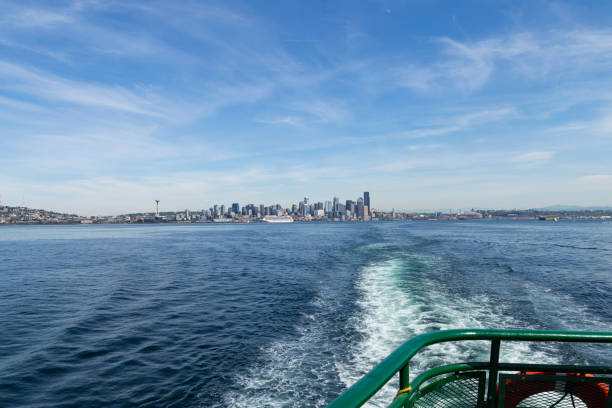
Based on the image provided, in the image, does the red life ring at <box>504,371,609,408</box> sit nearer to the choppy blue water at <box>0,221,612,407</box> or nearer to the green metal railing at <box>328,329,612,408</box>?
the green metal railing at <box>328,329,612,408</box>

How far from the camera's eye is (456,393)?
299 centimetres

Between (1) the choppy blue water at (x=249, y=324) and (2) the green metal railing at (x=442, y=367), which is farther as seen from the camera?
(1) the choppy blue water at (x=249, y=324)

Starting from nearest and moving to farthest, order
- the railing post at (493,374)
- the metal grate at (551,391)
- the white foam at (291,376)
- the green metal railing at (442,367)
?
the green metal railing at (442,367) < the railing post at (493,374) < the metal grate at (551,391) < the white foam at (291,376)

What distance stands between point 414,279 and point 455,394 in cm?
1978

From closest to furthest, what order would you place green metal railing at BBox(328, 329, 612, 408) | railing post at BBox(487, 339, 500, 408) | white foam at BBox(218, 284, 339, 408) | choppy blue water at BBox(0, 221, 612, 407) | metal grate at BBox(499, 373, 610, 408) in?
green metal railing at BBox(328, 329, 612, 408), railing post at BBox(487, 339, 500, 408), metal grate at BBox(499, 373, 610, 408), white foam at BBox(218, 284, 339, 408), choppy blue water at BBox(0, 221, 612, 407)

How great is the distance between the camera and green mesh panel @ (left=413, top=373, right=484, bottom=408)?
9.31 feet

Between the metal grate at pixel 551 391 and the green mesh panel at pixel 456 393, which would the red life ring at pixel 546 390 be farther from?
the green mesh panel at pixel 456 393

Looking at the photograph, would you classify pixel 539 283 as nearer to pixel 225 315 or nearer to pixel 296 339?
pixel 296 339

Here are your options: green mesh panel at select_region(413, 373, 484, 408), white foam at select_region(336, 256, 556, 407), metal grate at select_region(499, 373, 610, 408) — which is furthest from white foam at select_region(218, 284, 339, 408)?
metal grate at select_region(499, 373, 610, 408)

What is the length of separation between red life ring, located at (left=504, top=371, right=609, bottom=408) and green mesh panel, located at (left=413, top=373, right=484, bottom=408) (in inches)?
11.7

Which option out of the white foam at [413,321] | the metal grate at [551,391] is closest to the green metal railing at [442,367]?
the metal grate at [551,391]

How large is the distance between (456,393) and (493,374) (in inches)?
14.7

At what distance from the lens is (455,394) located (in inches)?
118

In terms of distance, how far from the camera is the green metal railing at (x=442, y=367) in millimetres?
1801
